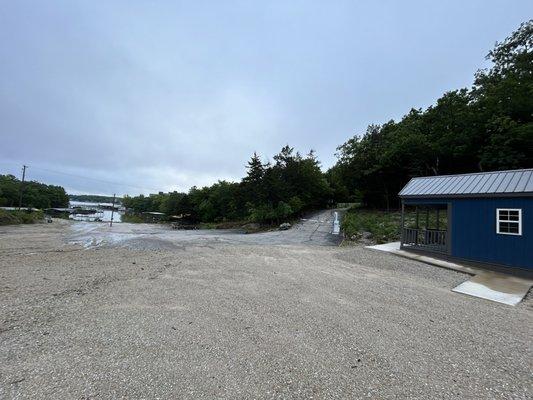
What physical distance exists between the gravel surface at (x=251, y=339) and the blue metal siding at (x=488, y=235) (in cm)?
331

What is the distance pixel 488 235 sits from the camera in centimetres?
942

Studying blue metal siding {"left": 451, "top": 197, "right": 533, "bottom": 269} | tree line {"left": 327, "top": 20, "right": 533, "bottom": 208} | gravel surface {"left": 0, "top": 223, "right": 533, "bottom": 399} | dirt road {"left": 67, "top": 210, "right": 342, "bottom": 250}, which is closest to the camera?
gravel surface {"left": 0, "top": 223, "right": 533, "bottom": 399}

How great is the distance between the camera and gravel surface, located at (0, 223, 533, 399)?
2.74 meters

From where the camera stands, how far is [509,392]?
2.77 m

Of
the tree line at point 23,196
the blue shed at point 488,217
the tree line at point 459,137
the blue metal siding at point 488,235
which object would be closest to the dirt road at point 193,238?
the blue shed at point 488,217

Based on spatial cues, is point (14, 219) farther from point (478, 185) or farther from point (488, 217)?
point (488, 217)

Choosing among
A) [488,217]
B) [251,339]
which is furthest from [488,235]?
[251,339]

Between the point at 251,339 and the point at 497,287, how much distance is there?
23.6 ft

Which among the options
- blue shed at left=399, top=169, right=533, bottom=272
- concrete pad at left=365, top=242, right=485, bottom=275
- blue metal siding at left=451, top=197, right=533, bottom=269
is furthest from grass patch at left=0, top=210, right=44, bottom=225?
blue metal siding at left=451, top=197, right=533, bottom=269

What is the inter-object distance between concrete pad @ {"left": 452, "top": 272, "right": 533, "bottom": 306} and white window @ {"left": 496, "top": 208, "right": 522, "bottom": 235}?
1.47m

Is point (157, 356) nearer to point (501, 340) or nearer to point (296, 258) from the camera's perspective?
point (501, 340)

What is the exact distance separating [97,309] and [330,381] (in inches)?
157

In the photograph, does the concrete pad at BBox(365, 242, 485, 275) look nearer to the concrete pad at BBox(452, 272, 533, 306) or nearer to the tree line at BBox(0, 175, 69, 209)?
the concrete pad at BBox(452, 272, 533, 306)

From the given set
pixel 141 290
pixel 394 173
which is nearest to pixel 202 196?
pixel 394 173
